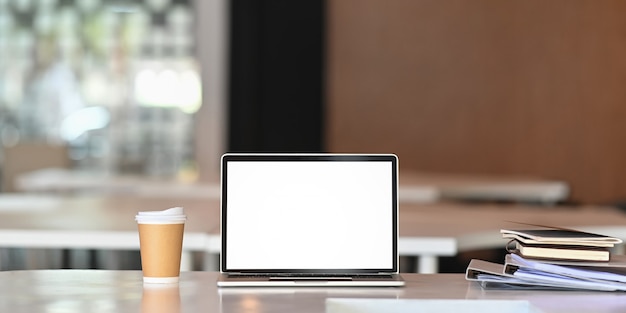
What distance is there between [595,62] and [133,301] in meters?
6.24

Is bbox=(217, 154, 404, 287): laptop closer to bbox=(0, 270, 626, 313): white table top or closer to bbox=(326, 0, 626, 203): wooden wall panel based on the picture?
bbox=(0, 270, 626, 313): white table top

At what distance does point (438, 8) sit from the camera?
8195 mm

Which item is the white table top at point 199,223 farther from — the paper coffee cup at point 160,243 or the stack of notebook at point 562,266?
the paper coffee cup at point 160,243

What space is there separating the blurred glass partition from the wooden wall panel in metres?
1.29

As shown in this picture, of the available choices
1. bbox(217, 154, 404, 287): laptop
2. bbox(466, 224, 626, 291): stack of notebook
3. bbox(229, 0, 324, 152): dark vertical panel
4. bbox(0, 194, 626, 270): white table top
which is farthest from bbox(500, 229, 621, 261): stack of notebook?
bbox(229, 0, 324, 152): dark vertical panel

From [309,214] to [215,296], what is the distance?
0.84ft

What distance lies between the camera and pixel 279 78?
8.40 metres

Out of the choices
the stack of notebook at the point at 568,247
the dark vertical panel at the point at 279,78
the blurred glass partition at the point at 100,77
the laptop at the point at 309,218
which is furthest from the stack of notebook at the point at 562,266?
the blurred glass partition at the point at 100,77

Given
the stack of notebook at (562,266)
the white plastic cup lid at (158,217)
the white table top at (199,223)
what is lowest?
the white table top at (199,223)

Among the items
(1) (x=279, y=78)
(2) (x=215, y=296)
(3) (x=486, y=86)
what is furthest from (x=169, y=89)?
(2) (x=215, y=296)

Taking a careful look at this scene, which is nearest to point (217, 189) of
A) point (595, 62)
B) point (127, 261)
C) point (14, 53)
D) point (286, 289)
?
point (127, 261)

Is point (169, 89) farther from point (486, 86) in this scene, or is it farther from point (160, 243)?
point (160, 243)

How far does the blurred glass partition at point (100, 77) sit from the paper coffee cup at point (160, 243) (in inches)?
268

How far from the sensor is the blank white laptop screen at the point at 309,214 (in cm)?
187
